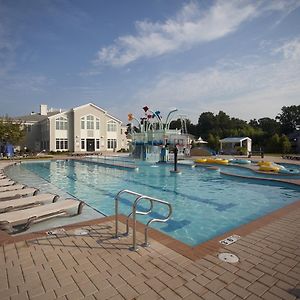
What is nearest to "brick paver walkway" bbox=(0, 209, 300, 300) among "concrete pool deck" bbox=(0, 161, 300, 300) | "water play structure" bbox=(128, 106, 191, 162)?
"concrete pool deck" bbox=(0, 161, 300, 300)

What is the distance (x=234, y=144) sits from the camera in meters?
40.5

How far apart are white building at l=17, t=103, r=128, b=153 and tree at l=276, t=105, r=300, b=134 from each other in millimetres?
39705

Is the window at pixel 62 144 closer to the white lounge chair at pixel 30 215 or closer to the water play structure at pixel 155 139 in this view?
the water play structure at pixel 155 139

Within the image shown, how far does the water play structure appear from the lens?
25.7m

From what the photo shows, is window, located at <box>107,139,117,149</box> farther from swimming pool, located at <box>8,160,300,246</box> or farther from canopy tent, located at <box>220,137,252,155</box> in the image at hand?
swimming pool, located at <box>8,160,300,246</box>

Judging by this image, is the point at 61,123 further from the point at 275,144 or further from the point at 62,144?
the point at 275,144

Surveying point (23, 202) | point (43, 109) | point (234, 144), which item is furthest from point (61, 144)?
point (23, 202)

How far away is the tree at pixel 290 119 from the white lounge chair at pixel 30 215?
60.3 m

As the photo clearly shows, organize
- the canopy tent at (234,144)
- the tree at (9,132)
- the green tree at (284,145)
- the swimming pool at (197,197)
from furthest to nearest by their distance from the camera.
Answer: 1. the canopy tent at (234,144)
2. the green tree at (284,145)
3. the tree at (9,132)
4. the swimming pool at (197,197)

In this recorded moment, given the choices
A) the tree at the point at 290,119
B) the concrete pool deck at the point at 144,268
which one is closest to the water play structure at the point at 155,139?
the concrete pool deck at the point at 144,268

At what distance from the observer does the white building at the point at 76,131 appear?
127 feet

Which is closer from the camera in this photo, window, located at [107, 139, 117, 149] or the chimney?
window, located at [107, 139, 117, 149]

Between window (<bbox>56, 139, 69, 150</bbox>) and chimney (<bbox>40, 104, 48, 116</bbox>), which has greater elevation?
chimney (<bbox>40, 104, 48, 116</bbox>)

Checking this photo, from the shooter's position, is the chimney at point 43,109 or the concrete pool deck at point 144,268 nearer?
the concrete pool deck at point 144,268
